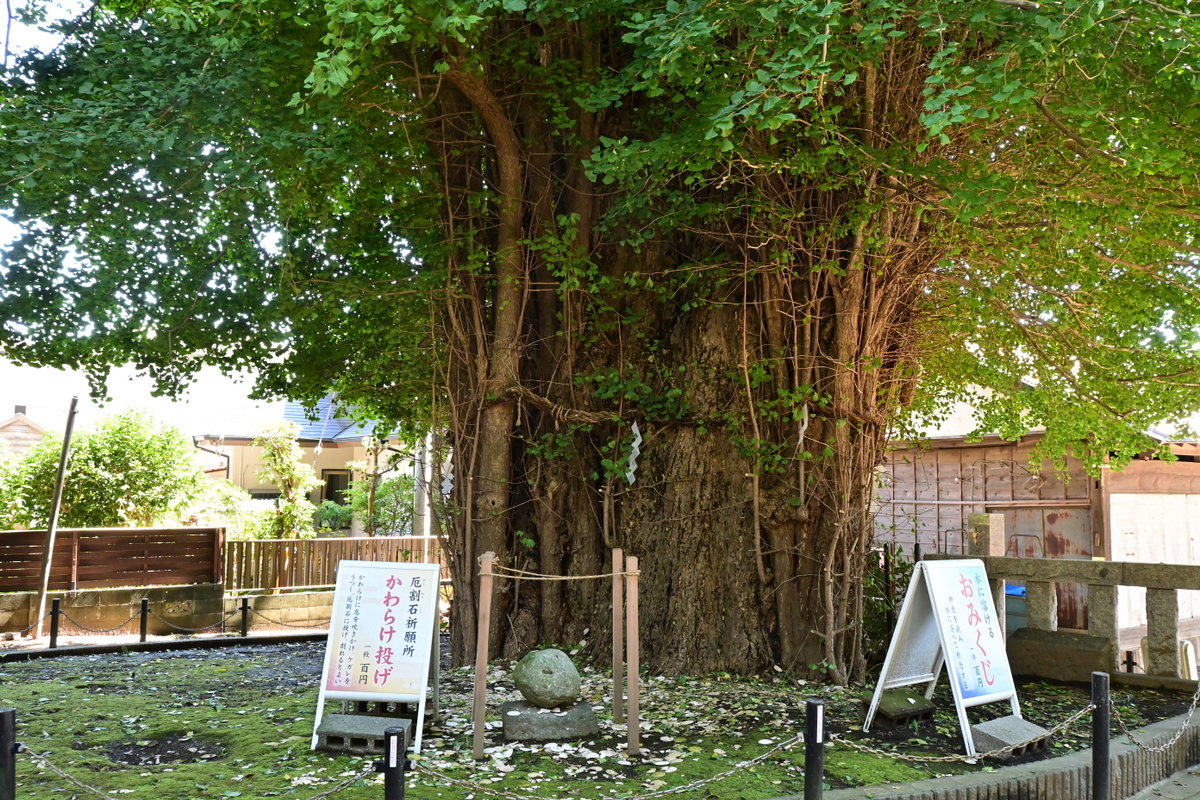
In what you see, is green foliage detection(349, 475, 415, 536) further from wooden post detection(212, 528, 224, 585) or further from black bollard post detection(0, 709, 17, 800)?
black bollard post detection(0, 709, 17, 800)

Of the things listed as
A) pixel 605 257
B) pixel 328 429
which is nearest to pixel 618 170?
pixel 605 257

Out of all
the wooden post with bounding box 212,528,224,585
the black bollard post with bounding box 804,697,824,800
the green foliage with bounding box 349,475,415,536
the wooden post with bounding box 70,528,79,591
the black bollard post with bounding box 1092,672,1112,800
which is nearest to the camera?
the black bollard post with bounding box 804,697,824,800

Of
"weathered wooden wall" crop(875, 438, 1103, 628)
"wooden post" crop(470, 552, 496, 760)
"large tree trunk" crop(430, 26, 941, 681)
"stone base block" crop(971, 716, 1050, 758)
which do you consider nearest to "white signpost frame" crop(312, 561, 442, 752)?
"wooden post" crop(470, 552, 496, 760)

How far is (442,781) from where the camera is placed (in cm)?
530

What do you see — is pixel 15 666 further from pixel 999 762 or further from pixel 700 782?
pixel 999 762

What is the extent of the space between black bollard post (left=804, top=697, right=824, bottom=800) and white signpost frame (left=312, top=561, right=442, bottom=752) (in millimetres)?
2734

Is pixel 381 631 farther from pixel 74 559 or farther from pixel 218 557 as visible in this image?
pixel 74 559

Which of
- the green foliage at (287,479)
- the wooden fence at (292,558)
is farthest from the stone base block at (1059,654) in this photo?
the green foliage at (287,479)

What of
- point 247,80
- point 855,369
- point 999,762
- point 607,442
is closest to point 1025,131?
point 855,369

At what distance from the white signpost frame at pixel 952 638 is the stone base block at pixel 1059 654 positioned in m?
2.17

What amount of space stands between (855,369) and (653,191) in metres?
2.58

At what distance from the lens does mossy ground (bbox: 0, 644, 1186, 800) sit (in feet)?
17.1

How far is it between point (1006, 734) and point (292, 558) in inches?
493

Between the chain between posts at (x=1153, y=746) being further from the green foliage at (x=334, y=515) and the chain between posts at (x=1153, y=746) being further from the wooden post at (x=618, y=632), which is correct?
the green foliage at (x=334, y=515)
